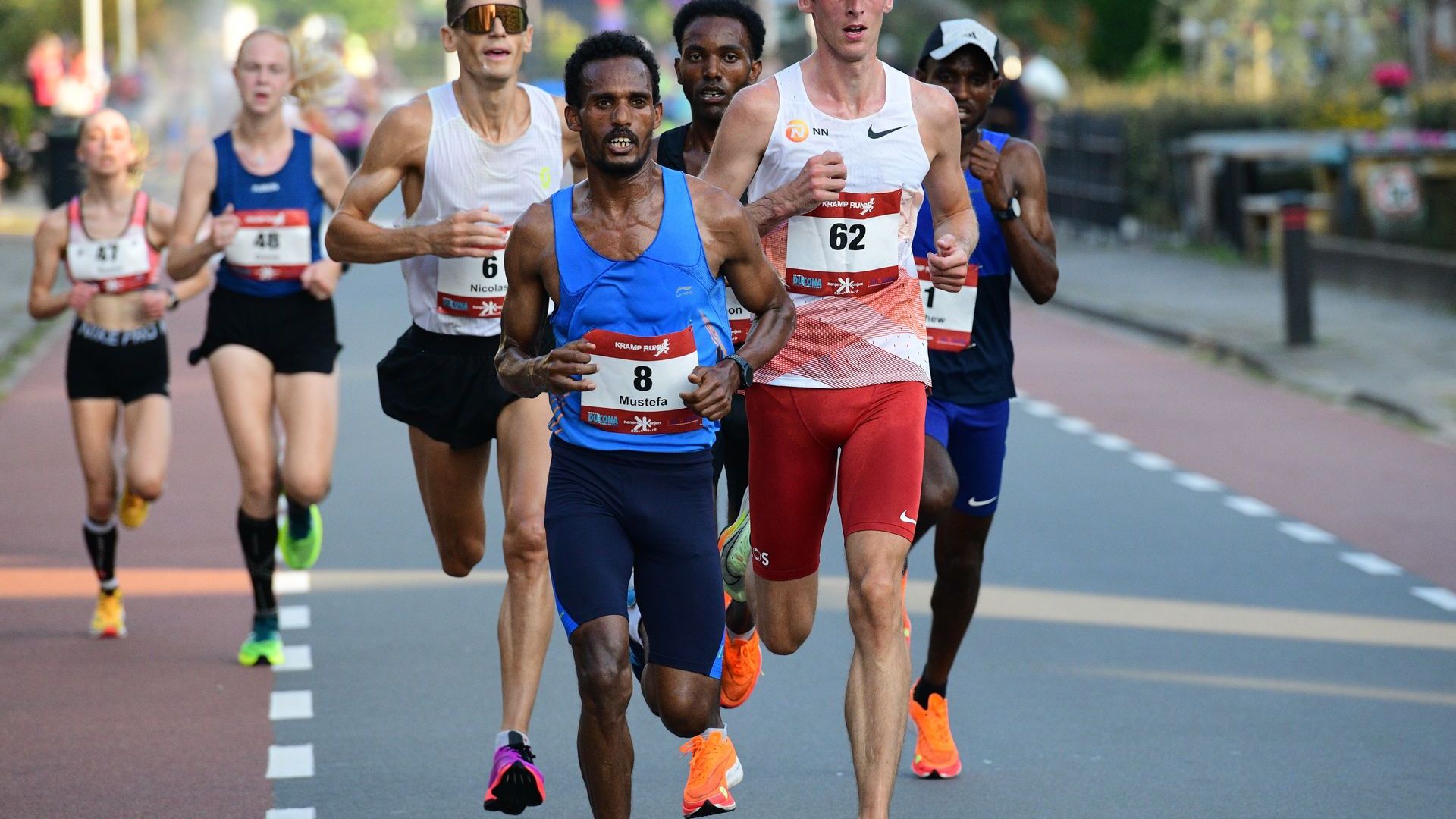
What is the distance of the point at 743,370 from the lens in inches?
209

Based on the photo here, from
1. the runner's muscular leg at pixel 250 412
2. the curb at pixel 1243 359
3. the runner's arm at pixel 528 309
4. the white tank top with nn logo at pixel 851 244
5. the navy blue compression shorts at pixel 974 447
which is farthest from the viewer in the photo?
the curb at pixel 1243 359

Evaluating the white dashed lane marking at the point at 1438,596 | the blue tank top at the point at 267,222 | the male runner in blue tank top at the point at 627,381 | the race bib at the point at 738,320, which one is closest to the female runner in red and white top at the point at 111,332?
the blue tank top at the point at 267,222

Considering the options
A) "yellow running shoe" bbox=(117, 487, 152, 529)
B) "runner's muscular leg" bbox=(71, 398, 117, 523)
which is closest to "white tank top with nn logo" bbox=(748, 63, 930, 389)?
"runner's muscular leg" bbox=(71, 398, 117, 523)

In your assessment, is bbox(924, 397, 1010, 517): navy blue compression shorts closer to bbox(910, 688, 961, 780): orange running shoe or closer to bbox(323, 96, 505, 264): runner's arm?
bbox(910, 688, 961, 780): orange running shoe

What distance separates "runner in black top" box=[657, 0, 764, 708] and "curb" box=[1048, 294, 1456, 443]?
817 cm

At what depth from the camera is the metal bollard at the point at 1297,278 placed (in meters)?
17.9

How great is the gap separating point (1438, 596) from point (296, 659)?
4783mm

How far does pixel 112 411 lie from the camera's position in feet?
29.3

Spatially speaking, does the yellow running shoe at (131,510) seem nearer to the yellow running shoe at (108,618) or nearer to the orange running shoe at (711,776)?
the yellow running shoe at (108,618)

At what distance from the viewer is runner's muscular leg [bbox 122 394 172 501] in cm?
881

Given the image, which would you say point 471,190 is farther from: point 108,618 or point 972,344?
point 108,618

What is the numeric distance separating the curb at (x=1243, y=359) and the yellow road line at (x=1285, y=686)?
6406mm

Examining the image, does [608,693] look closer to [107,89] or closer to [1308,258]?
[1308,258]

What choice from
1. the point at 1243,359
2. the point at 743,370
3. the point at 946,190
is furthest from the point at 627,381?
the point at 1243,359
